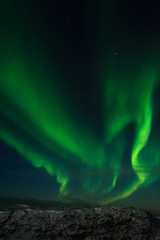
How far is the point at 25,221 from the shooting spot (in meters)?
5.25

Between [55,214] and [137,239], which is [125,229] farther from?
[55,214]

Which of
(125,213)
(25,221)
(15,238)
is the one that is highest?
(125,213)

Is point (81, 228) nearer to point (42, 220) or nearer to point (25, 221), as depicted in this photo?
point (42, 220)

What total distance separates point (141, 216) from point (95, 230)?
4.31ft

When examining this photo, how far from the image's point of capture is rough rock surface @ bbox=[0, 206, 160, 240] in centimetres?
504

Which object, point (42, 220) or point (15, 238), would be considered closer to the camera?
point (15, 238)

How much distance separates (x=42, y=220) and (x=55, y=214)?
0.35 meters

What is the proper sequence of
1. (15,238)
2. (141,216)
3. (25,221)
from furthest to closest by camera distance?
(141,216)
(25,221)
(15,238)

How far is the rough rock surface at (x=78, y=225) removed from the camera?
504cm

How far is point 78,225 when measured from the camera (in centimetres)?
524

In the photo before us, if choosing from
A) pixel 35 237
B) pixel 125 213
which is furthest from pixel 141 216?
pixel 35 237

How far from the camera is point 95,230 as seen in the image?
5.21m

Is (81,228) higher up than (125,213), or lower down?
lower down

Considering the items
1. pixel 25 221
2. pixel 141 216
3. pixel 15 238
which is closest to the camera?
pixel 15 238
